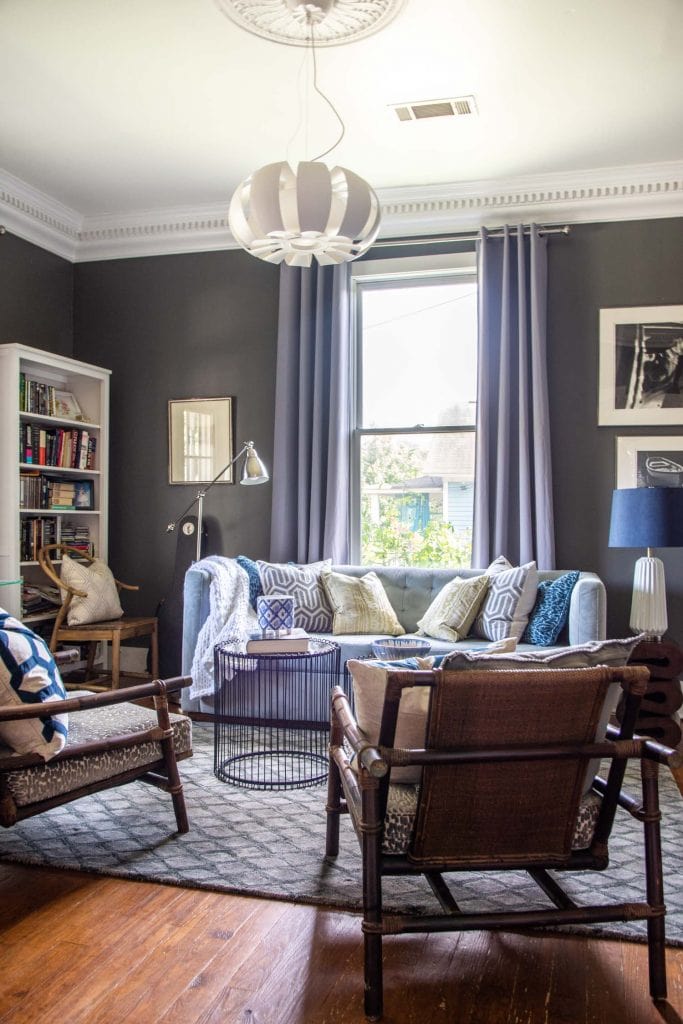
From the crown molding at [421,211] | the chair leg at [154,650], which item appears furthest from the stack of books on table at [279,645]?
the crown molding at [421,211]

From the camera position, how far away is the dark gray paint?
209 inches

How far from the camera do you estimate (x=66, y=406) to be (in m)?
5.63

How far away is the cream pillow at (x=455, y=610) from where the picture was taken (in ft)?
14.7

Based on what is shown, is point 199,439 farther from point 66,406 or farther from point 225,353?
point 66,406

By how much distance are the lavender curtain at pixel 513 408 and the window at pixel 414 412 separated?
8.5 inches

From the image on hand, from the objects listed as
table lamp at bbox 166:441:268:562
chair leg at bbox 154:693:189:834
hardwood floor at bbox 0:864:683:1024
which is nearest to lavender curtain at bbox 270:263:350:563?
table lamp at bbox 166:441:268:562

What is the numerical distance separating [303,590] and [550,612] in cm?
140

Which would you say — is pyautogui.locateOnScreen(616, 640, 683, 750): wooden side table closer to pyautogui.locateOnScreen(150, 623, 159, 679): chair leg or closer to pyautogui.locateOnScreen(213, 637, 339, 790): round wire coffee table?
pyautogui.locateOnScreen(213, 637, 339, 790): round wire coffee table

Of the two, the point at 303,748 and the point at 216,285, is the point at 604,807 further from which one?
the point at 216,285

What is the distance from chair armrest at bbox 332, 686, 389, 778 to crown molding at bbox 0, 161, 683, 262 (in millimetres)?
3873

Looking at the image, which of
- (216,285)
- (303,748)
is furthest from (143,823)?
(216,285)

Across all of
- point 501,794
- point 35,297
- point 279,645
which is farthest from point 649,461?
point 35,297

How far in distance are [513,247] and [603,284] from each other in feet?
1.97

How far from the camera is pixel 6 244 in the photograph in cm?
530
